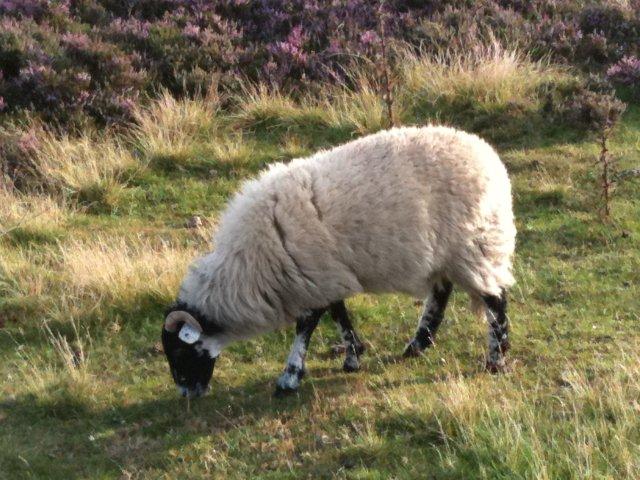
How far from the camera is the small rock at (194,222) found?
9156 mm

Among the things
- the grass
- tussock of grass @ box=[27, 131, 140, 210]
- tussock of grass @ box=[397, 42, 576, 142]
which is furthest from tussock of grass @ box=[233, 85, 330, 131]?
tussock of grass @ box=[27, 131, 140, 210]

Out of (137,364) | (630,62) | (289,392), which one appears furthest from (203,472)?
(630,62)

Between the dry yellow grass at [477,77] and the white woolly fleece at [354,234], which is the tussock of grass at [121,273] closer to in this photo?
the white woolly fleece at [354,234]

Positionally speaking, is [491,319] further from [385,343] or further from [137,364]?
[137,364]

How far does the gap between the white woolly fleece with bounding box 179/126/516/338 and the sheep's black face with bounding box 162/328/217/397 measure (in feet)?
0.89

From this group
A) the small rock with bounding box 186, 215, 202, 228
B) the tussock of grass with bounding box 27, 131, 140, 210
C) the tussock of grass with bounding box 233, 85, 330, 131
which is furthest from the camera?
the tussock of grass with bounding box 233, 85, 330, 131

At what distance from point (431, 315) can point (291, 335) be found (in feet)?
4.07

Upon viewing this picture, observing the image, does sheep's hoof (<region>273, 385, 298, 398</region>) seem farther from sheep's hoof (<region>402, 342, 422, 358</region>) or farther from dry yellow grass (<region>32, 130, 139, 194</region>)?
dry yellow grass (<region>32, 130, 139, 194</region>)

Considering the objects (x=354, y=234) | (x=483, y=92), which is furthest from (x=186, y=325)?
(x=483, y=92)

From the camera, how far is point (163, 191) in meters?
10.2

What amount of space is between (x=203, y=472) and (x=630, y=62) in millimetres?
9888

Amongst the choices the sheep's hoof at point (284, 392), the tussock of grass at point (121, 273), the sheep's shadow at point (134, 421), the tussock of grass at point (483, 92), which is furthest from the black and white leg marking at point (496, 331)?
the tussock of grass at point (483, 92)

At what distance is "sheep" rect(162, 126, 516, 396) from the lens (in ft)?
18.9

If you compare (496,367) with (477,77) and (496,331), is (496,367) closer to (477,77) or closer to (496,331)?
(496,331)
